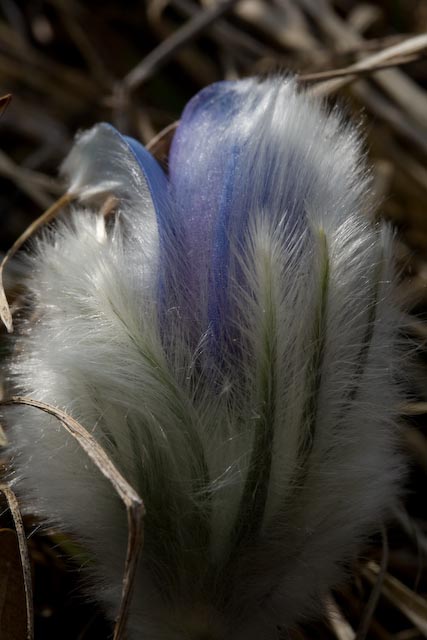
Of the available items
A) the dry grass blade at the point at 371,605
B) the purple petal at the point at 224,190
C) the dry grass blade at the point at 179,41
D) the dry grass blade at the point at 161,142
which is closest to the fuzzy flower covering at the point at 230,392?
the purple petal at the point at 224,190

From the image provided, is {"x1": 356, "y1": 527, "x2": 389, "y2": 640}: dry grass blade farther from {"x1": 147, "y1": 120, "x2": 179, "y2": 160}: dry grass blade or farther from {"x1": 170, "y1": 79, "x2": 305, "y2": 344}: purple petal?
{"x1": 147, "y1": 120, "x2": 179, "y2": 160}: dry grass blade

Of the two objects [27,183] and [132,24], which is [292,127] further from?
[132,24]

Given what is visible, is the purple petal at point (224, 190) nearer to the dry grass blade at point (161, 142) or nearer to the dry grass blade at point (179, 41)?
the dry grass blade at point (161, 142)

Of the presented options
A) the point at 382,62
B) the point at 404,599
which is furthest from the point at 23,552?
the point at 382,62

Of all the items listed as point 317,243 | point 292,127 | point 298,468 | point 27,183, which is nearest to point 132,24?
point 27,183

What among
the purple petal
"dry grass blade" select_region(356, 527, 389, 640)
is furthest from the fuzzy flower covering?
"dry grass blade" select_region(356, 527, 389, 640)

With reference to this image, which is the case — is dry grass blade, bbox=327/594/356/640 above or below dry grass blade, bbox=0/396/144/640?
below
